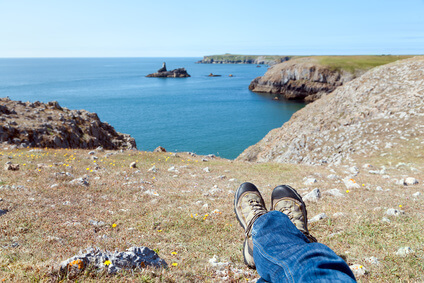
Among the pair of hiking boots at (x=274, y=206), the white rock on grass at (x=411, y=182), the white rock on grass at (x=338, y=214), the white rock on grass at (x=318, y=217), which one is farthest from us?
the white rock on grass at (x=411, y=182)

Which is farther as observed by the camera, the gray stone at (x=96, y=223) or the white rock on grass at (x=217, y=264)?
→ the gray stone at (x=96, y=223)

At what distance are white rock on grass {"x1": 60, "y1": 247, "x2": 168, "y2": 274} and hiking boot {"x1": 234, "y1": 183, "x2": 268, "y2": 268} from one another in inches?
56.0

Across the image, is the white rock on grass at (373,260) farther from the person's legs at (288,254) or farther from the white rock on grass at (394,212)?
the white rock on grass at (394,212)

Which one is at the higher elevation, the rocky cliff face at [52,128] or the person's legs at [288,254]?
the person's legs at [288,254]

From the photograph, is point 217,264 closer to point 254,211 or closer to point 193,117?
point 254,211

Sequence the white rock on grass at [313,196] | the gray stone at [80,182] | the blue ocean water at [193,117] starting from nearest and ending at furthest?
the white rock on grass at [313,196] → the gray stone at [80,182] → the blue ocean water at [193,117]

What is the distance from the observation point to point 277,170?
14211 mm

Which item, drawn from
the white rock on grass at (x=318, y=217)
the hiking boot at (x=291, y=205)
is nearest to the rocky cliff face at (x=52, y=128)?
the hiking boot at (x=291, y=205)

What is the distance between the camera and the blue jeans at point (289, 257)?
2781 millimetres

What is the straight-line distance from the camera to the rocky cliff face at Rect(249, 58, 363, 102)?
100 metres

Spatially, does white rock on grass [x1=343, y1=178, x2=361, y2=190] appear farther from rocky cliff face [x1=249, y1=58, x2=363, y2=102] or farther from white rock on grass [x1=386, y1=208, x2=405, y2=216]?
rocky cliff face [x1=249, y1=58, x2=363, y2=102]

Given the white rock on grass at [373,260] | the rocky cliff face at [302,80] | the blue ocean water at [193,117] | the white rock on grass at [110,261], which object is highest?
the rocky cliff face at [302,80]

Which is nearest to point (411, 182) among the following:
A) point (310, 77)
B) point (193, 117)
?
point (193, 117)

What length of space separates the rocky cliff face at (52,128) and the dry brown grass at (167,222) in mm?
10553
